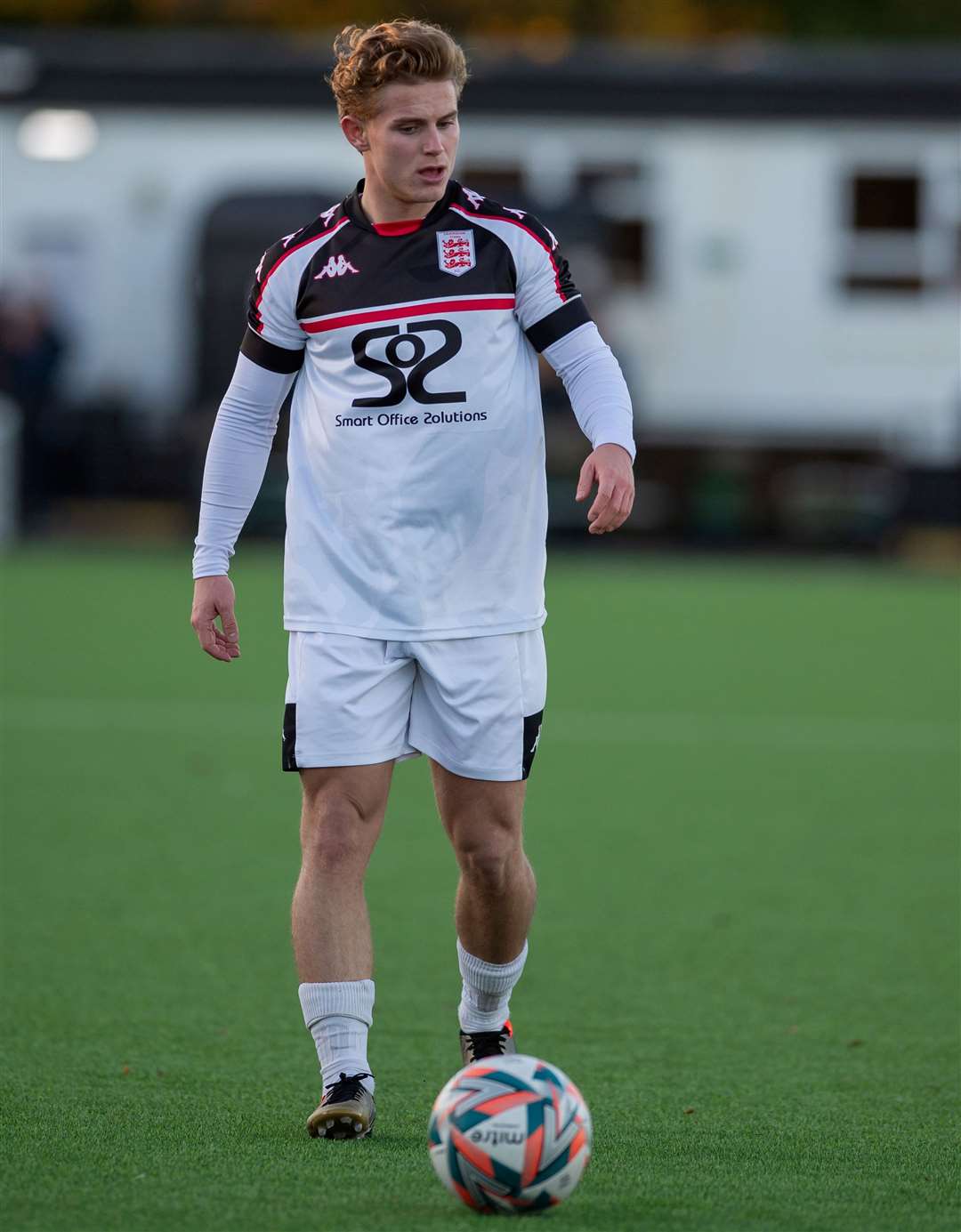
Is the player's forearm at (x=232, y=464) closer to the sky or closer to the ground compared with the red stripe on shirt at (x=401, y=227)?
closer to the ground

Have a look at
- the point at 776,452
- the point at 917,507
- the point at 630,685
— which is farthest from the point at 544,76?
the point at 630,685

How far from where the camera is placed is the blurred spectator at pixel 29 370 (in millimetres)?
22891

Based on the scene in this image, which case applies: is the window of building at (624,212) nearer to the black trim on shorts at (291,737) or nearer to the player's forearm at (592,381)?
the player's forearm at (592,381)

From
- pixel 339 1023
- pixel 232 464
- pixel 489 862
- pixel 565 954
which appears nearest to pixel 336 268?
pixel 232 464

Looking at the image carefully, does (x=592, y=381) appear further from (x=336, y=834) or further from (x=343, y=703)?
(x=336, y=834)

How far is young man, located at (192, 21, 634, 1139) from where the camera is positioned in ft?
14.6

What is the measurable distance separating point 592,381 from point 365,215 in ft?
2.03

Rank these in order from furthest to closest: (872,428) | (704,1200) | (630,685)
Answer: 1. (872,428)
2. (630,685)
3. (704,1200)

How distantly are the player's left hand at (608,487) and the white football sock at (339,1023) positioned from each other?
1.12 metres

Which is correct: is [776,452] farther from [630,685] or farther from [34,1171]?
[34,1171]

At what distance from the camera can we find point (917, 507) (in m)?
22.8

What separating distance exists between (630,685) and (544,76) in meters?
13.1

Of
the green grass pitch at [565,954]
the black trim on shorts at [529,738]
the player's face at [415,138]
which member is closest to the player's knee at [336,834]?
the black trim on shorts at [529,738]

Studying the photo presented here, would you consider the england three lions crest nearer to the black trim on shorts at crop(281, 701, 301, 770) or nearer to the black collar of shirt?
the black collar of shirt
